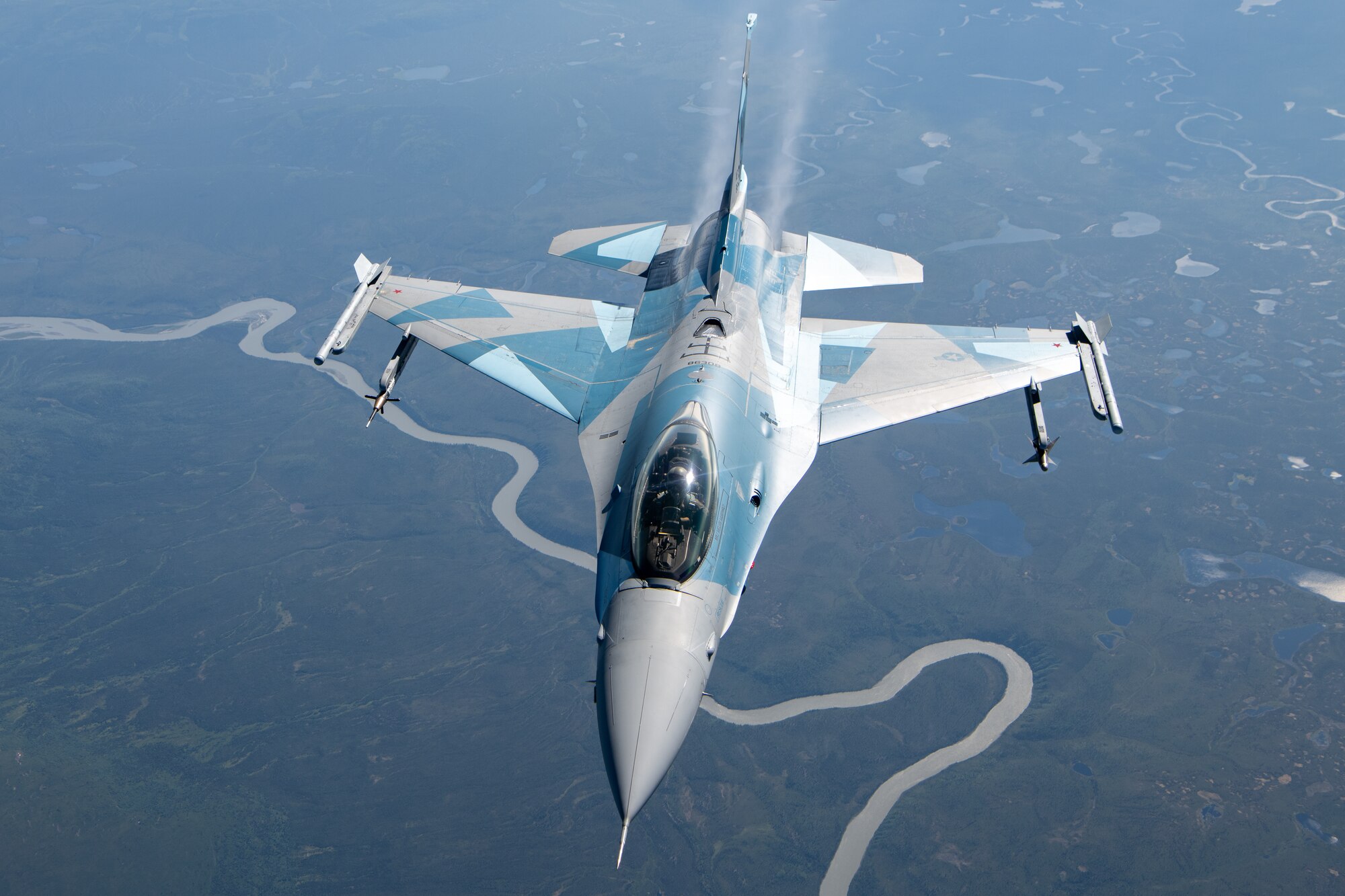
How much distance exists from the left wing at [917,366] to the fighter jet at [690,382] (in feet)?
0.31

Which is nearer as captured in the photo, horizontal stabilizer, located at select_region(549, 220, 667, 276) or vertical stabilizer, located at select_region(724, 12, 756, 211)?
vertical stabilizer, located at select_region(724, 12, 756, 211)

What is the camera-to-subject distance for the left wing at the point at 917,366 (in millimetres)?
30516

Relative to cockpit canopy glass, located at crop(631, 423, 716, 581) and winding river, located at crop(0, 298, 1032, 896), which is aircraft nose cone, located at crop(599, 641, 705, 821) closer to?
cockpit canopy glass, located at crop(631, 423, 716, 581)

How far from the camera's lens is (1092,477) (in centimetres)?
10438

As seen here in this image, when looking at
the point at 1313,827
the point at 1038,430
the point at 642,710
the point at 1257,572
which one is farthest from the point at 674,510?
the point at 1257,572

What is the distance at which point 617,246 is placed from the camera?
40.1 meters

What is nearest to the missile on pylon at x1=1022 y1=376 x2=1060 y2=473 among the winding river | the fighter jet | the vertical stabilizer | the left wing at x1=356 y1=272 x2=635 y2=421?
the fighter jet

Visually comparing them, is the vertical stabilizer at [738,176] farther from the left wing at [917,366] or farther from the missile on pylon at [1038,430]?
the missile on pylon at [1038,430]

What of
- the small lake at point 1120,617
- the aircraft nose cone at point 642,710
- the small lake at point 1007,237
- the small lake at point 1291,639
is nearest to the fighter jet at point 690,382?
the aircraft nose cone at point 642,710

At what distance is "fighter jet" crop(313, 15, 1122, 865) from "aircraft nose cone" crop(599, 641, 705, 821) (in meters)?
0.04

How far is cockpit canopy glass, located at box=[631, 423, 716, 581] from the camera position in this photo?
67.5ft

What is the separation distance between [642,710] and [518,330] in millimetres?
20903

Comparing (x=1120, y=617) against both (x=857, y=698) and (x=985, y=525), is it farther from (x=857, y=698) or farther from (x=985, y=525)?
(x=857, y=698)

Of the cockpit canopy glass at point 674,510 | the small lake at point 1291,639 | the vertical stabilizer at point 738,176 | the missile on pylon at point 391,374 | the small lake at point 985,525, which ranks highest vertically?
the vertical stabilizer at point 738,176
